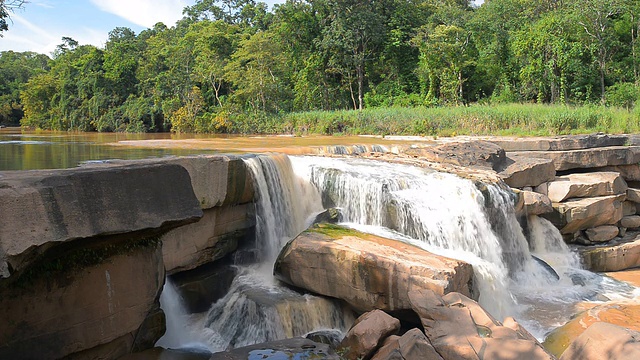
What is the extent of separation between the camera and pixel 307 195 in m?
9.21

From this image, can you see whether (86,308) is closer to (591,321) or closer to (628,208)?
(591,321)

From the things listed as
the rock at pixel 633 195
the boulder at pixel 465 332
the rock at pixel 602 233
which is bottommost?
the rock at pixel 602 233

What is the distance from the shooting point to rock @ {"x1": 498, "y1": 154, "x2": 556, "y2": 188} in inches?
429

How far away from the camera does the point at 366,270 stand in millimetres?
6461

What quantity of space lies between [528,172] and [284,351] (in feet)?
25.6

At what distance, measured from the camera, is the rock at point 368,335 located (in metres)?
5.31

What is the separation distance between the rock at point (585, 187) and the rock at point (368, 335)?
22.9 feet

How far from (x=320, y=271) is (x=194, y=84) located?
2958cm

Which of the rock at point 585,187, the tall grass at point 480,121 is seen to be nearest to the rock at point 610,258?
the rock at point 585,187

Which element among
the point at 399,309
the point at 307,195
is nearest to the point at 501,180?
the point at 307,195

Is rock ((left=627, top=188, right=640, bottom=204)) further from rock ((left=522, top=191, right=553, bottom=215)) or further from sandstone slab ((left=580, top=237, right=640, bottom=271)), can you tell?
rock ((left=522, top=191, right=553, bottom=215))

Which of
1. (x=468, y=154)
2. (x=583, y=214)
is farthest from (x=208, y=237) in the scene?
(x=583, y=214)

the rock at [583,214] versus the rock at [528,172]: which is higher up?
the rock at [528,172]

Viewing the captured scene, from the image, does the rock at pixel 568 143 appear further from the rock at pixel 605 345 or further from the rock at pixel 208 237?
the rock at pixel 605 345
